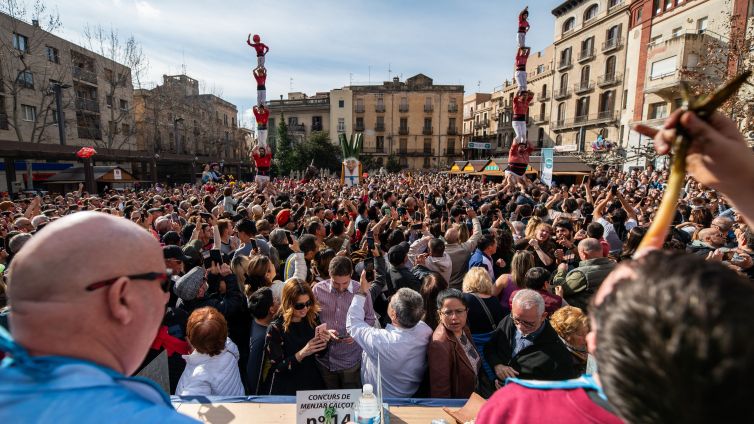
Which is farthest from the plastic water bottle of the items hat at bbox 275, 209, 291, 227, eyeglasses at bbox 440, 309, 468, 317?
hat at bbox 275, 209, 291, 227

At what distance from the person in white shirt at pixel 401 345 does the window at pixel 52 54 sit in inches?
1366

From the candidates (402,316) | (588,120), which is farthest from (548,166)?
(588,120)

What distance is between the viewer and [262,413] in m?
2.21

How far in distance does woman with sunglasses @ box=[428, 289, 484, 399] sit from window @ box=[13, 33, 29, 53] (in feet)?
106

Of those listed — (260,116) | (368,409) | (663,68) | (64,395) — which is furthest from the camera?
(663,68)

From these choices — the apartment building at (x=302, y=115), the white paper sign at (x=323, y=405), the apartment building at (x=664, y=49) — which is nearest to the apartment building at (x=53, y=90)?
the apartment building at (x=302, y=115)

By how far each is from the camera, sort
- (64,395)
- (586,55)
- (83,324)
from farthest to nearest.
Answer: (586,55) < (83,324) < (64,395)

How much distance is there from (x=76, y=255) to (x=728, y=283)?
4.66 ft

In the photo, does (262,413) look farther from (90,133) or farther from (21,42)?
(90,133)

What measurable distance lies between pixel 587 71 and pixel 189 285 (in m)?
37.7

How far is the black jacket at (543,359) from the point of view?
7.76 feet

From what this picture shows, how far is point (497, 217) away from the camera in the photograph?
304 inches

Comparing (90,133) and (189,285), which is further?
(90,133)

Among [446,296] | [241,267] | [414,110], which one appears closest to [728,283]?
[446,296]
